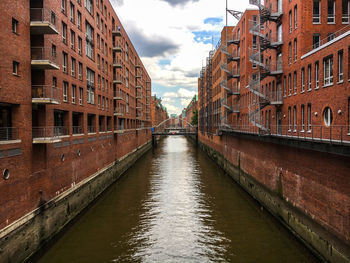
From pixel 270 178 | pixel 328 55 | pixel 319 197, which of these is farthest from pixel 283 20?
pixel 319 197

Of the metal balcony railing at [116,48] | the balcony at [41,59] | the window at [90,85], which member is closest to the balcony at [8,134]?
the balcony at [41,59]

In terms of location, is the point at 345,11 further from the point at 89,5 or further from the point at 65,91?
the point at 89,5

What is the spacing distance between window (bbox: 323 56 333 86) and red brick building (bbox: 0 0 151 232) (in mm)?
14056

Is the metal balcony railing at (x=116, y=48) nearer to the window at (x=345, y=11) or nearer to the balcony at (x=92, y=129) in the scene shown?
the balcony at (x=92, y=129)

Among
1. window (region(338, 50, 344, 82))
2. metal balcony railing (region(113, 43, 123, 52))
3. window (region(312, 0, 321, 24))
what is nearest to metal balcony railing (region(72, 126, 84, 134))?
metal balcony railing (region(113, 43, 123, 52))

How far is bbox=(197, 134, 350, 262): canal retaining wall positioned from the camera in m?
10.3

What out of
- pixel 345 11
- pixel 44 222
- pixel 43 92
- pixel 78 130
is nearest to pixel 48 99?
pixel 43 92

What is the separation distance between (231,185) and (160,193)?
24.0 ft

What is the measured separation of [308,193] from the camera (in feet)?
42.3

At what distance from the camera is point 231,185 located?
26.1 m

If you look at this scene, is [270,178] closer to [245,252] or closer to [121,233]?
[245,252]

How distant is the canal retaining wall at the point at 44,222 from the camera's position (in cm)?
1029

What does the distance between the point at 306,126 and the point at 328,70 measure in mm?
3542

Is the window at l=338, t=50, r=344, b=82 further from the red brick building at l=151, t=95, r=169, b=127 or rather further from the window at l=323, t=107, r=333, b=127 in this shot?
the red brick building at l=151, t=95, r=169, b=127
